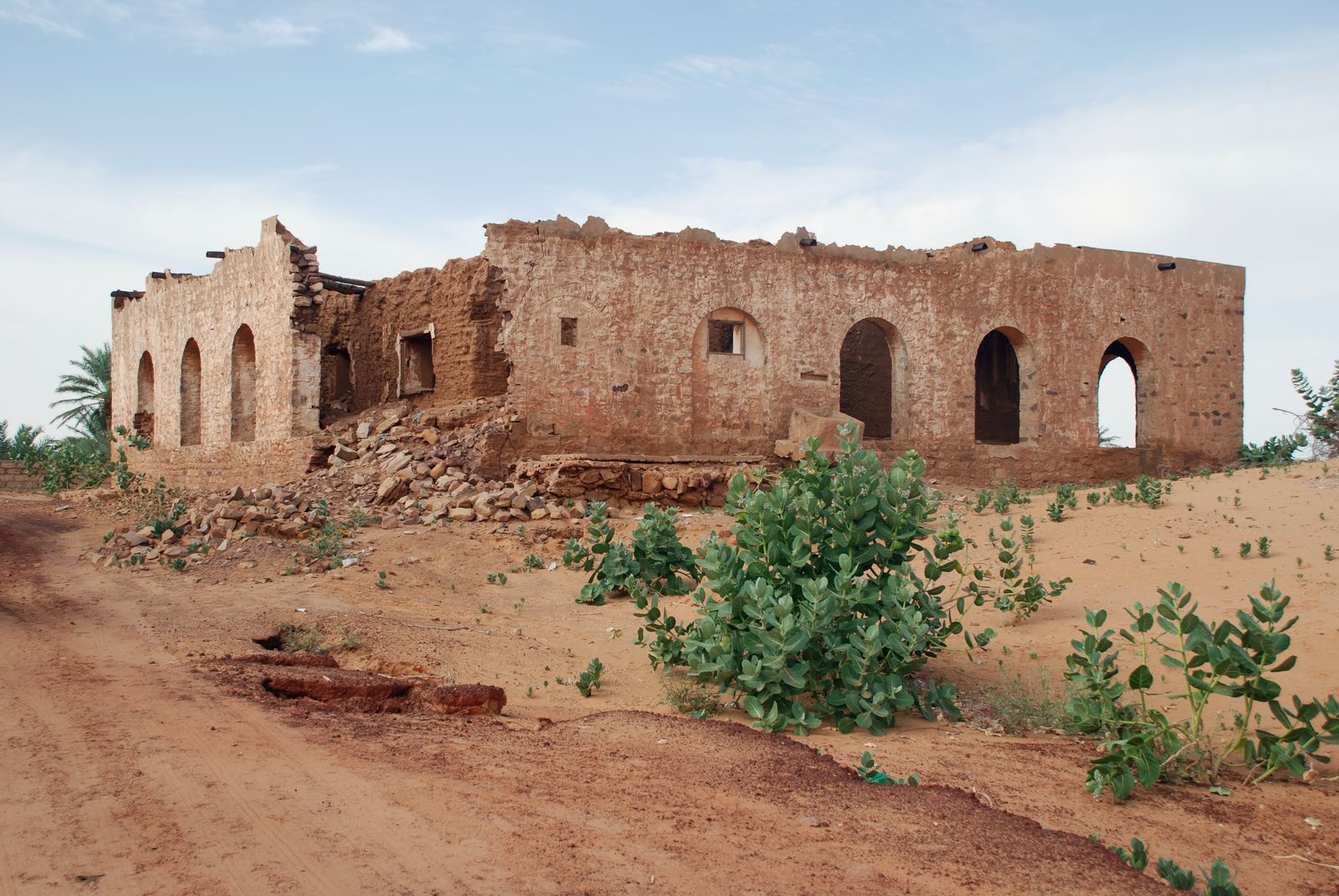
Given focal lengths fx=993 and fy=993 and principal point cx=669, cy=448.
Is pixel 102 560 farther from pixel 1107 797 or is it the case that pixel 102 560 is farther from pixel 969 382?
pixel 969 382

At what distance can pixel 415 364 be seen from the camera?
16.2 meters

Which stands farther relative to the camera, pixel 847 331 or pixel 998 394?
pixel 998 394

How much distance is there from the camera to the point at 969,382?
15664 mm

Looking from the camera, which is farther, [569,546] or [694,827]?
[569,546]

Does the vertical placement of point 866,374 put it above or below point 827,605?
above

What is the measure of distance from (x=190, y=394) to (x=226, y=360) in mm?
2086

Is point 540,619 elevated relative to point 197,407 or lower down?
lower down

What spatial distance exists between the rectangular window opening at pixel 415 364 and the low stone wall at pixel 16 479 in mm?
11937

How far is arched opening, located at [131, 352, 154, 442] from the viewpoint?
19875mm

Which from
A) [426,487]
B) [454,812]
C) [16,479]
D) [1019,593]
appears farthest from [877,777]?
[16,479]

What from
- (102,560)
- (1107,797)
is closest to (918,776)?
(1107,797)

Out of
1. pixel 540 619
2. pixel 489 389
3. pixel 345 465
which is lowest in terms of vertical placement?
pixel 540 619

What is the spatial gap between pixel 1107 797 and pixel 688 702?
7.68 ft

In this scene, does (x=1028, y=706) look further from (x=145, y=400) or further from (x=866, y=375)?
(x=145, y=400)
